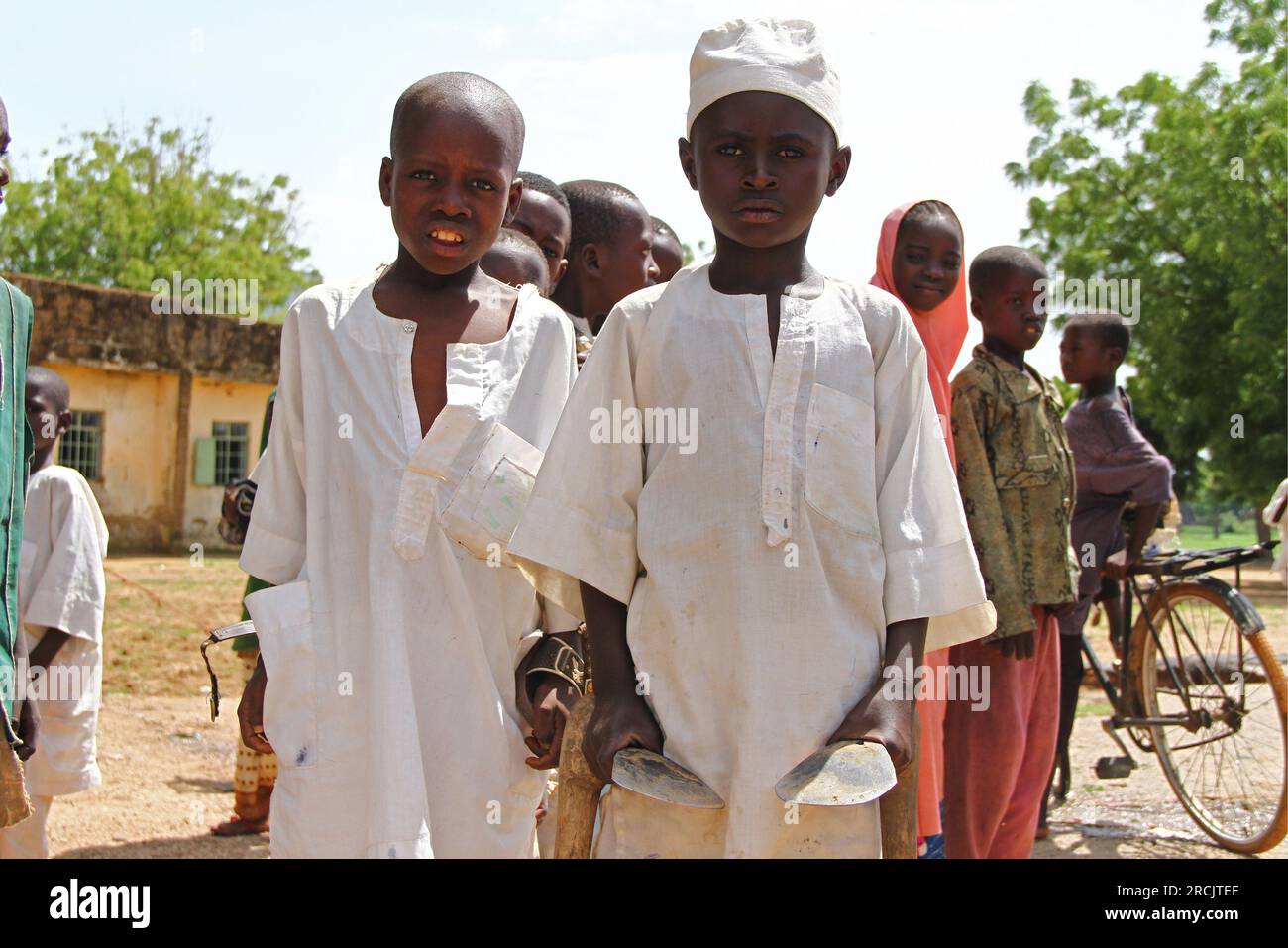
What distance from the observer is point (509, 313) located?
2.72m

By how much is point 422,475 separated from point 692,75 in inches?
34.7

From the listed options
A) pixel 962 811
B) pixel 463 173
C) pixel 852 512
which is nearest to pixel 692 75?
pixel 463 173

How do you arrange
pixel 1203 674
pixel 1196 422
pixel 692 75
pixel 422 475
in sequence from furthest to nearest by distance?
pixel 1196 422 → pixel 1203 674 → pixel 422 475 → pixel 692 75

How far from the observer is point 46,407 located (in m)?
4.29

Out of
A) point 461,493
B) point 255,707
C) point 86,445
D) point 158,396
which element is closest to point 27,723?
point 255,707

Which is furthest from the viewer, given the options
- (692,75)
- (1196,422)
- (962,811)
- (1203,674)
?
(1196,422)

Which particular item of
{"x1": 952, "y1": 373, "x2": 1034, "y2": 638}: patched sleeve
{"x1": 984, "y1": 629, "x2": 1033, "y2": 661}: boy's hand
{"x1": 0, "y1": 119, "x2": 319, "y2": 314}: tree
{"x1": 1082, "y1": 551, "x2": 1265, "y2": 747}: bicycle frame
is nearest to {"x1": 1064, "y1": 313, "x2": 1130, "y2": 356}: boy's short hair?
{"x1": 1082, "y1": 551, "x2": 1265, "y2": 747}: bicycle frame

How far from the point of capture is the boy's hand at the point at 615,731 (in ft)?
6.89

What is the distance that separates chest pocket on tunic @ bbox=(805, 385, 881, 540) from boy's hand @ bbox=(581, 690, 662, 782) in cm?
44

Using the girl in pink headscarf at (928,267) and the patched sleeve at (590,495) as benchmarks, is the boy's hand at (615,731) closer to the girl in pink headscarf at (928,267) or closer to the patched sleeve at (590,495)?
the patched sleeve at (590,495)

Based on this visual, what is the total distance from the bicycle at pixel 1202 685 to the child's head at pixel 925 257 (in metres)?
2.41

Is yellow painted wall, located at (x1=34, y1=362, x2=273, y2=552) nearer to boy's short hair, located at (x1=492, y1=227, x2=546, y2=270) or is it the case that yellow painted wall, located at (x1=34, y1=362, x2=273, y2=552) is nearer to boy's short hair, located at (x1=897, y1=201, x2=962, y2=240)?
boy's short hair, located at (x1=492, y1=227, x2=546, y2=270)

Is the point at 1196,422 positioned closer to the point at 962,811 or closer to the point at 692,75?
the point at 962,811

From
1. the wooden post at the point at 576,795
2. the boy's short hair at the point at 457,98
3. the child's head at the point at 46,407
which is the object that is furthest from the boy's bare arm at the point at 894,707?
the child's head at the point at 46,407
